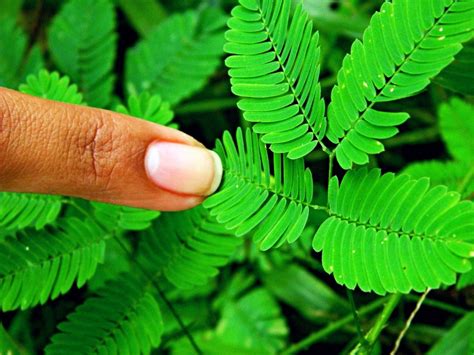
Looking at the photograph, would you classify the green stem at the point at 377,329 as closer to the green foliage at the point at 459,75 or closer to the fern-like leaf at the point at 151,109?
the green foliage at the point at 459,75

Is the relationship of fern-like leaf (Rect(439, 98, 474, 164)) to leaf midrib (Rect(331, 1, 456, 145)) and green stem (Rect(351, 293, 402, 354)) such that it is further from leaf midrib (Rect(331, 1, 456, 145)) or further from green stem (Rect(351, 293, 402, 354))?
leaf midrib (Rect(331, 1, 456, 145))

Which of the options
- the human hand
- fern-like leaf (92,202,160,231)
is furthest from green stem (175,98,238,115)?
the human hand

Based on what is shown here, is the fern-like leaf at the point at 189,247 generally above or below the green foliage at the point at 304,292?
above

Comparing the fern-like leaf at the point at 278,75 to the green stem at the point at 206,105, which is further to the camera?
the green stem at the point at 206,105

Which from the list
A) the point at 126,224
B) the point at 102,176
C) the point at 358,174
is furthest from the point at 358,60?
the point at 126,224

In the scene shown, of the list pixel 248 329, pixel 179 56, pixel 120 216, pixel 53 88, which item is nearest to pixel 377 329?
pixel 120 216

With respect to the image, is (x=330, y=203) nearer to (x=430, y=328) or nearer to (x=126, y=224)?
(x=126, y=224)

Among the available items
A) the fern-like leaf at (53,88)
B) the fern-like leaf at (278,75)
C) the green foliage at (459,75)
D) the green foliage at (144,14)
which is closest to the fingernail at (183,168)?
the fern-like leaf at (278,75)

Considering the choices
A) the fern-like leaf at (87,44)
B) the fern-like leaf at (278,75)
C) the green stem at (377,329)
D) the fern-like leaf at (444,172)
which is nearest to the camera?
the fern-like leaf at (278,75)
